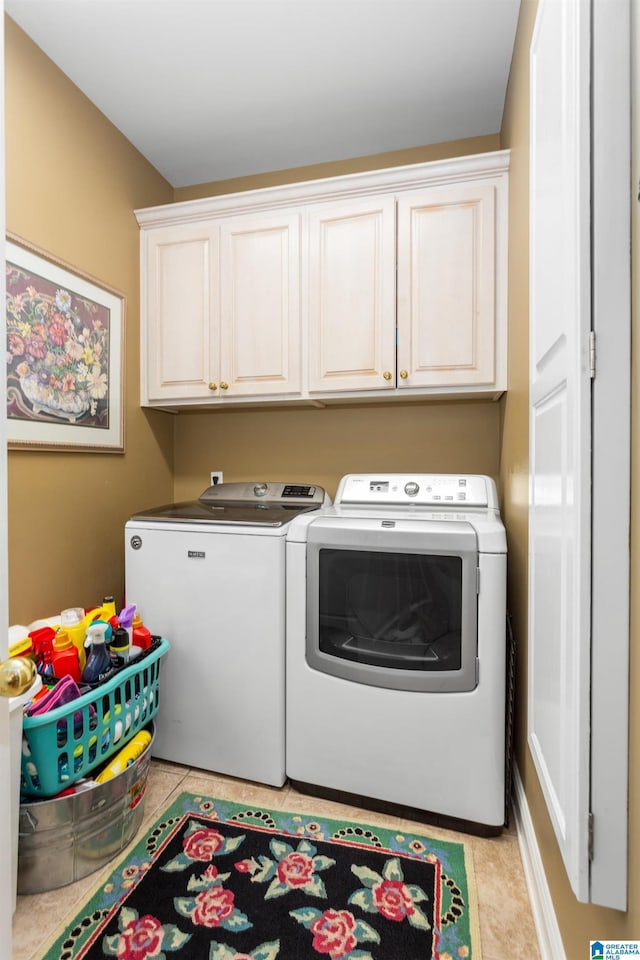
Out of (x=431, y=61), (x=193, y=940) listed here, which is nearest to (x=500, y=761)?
(x=193, y=940)

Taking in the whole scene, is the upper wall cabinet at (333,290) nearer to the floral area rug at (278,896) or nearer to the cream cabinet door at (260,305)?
Answer: the cream cabinet door at (260,305)

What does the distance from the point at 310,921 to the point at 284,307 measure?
6.82 feet

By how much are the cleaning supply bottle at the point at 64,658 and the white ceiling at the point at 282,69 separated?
6.79ft

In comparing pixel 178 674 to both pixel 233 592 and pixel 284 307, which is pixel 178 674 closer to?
pixel 233 592

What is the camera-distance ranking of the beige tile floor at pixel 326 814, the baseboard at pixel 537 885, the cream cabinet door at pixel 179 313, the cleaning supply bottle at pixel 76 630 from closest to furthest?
the baseboard at pixel 537 885 → the beige tile floor at pixel 326 814 → the cleaning supply bottle at pixel 76 630 → the cream cabinet door at pixel 179 313

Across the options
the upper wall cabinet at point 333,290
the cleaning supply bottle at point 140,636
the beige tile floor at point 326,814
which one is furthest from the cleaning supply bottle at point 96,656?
the upper wall cabinet at point 333,290

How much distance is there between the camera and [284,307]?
2.13m

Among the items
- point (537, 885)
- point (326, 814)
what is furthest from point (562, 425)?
point (326, 814)

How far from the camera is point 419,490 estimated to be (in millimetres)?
2045

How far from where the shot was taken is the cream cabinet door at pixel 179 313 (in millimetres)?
2229

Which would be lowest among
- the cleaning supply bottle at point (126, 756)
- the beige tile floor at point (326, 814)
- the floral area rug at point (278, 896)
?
the beige tile floor at point (326, 814)
